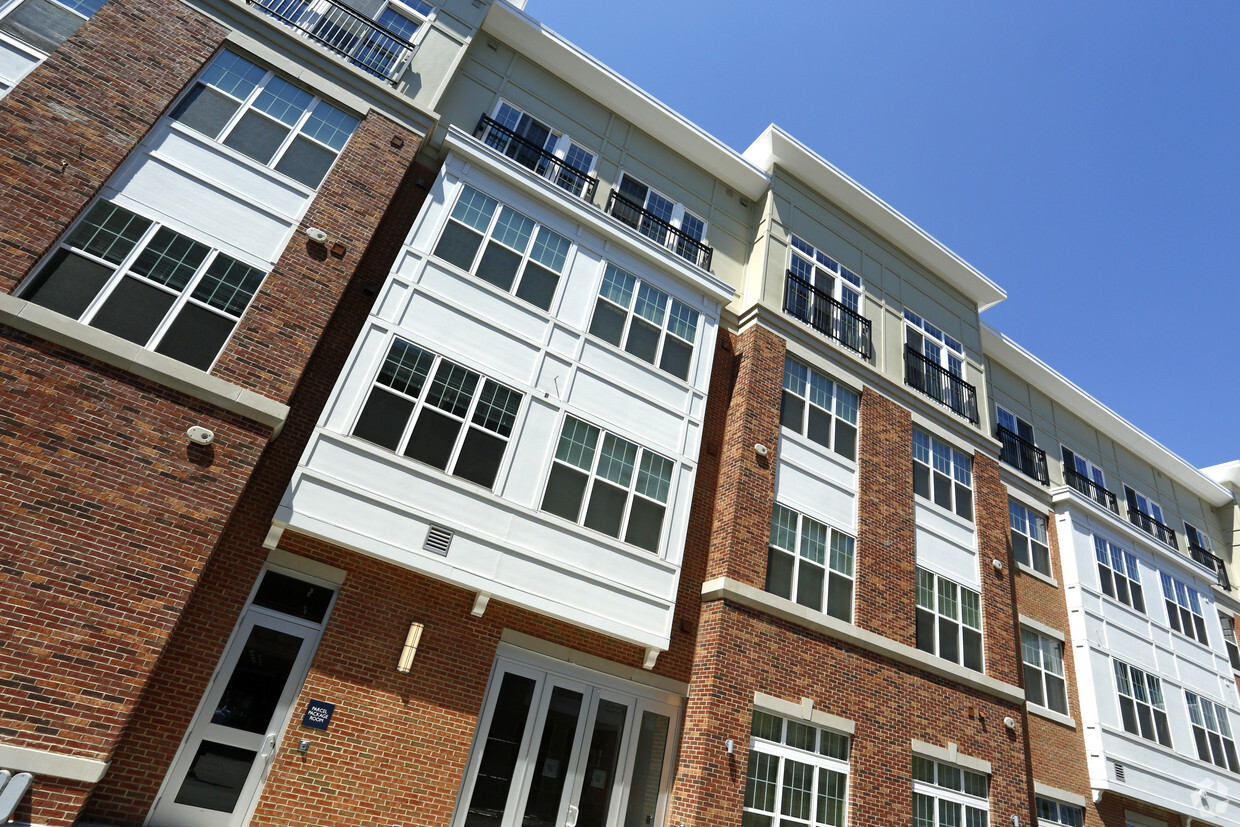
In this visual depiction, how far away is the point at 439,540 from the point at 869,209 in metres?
14.1

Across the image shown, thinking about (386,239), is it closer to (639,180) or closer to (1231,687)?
(639,180)

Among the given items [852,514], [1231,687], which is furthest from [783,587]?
[1231,687]

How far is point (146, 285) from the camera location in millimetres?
8930

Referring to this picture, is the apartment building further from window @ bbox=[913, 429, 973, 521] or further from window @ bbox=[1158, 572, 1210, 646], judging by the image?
window @ bbox=[1158, 572, 1210, 646]

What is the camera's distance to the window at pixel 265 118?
10.2 metres

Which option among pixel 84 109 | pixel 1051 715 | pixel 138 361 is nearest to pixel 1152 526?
pixel 1051 715

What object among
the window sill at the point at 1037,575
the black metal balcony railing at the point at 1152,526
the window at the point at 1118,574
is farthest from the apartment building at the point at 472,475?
the black metal balcony railing at the point at 1152,526

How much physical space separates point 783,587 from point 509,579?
18.0ft

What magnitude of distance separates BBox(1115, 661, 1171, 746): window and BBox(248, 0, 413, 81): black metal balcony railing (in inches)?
856

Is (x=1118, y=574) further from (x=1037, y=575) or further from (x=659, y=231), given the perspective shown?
(x=659, y=231)

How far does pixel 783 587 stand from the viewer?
41.6ft

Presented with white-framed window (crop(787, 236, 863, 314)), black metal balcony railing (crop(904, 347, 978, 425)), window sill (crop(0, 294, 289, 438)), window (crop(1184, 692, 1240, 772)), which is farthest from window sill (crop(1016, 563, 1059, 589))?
window sill (crop(0, 294, 289, 438))

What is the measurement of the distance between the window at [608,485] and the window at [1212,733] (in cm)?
1716

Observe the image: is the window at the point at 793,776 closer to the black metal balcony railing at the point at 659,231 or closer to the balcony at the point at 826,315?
the balcony at the point at 826,315
